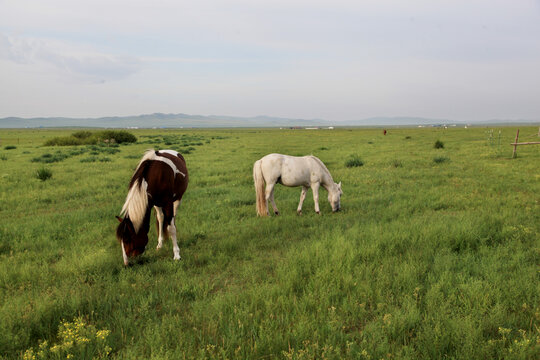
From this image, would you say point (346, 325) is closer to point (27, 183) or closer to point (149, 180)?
point (149, 180)

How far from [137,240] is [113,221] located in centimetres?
360

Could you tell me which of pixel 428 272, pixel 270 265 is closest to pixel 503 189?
pixel 428 272

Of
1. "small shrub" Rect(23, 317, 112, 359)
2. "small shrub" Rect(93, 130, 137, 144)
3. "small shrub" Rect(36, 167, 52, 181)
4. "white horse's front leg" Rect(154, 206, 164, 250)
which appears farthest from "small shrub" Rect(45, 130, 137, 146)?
"small shrub" Rect(23, 317, 112, 359)

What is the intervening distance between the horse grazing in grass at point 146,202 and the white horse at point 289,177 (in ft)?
9.81

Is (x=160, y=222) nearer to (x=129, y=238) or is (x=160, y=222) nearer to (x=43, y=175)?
(x=129, y=238)

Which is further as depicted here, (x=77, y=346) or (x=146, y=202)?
(x=146, y=202)

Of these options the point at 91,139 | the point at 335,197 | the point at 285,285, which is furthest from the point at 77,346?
the point at 91,139

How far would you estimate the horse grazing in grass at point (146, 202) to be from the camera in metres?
5.29

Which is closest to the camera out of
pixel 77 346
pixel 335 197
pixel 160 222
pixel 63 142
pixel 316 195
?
pixel 77 346

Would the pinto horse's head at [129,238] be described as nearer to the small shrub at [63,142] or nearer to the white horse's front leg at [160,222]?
the white horse's front leg at [160,222]

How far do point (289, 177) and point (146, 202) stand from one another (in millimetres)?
4600

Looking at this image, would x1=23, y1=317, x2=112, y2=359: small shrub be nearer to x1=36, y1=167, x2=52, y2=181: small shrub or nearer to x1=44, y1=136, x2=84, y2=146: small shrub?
x1=36, y1=167, x2=52, y2=181: small shrub

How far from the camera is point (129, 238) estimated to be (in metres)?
5.33

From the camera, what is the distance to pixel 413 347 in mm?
3303
